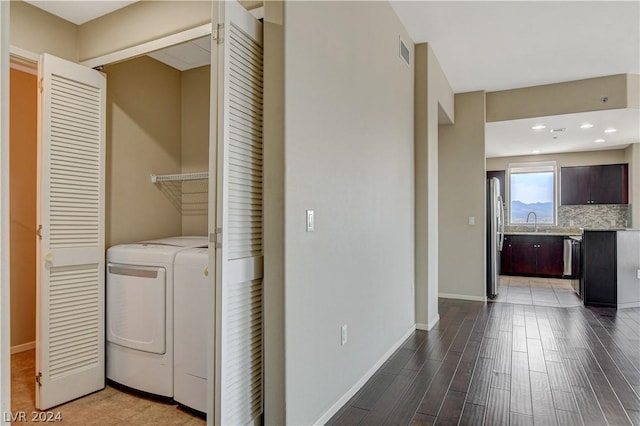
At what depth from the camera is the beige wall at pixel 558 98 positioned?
496cm

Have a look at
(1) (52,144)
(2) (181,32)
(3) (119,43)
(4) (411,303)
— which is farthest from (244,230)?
(4) (411,303)

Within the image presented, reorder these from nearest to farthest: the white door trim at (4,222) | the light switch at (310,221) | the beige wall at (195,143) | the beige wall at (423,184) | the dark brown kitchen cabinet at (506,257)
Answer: the white door trim at (4,222) → the light switch at (310,221) → the beige wall at (195,143) → the beige wall at (423,184) → the dark brown kitchen cabinet at (506,257)

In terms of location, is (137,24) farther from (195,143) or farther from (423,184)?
(423,184)

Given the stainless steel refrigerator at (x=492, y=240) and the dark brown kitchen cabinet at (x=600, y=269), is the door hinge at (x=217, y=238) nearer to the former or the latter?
the stainless steel refrigerator at (x=492, y=240)

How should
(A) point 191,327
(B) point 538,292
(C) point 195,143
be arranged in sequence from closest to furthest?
(A) point 191,327 → (C) point 195,143 → (B) point 538,292

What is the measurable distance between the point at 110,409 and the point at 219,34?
2294 millimetres

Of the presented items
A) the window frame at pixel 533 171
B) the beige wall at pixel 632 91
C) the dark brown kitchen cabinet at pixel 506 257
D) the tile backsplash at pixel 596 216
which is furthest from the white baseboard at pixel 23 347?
the tile backsplash at pixel 596 216

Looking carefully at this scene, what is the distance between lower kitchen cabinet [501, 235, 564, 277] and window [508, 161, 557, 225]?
833mm

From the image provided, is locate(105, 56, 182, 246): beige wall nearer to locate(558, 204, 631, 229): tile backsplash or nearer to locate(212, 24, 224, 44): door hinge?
locate(212, 24, 224, 44): door hinge

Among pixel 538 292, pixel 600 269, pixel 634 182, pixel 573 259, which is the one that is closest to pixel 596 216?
pixel 634 182

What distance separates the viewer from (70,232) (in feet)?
8.50

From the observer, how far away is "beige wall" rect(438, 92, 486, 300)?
17.6 feet

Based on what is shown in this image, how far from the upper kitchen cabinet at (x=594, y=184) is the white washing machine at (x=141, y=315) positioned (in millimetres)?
7895

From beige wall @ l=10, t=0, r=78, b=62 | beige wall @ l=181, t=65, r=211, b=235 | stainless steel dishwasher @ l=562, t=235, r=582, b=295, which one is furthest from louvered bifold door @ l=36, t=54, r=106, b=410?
stainless steel dishwasher @ l=562, t=235, r=582, b=295
